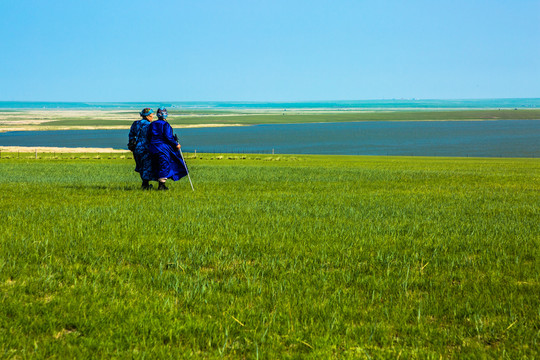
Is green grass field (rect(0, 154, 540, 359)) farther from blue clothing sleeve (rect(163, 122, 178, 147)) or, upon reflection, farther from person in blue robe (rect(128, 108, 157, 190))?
person in blue robe (rect(128, 108, 157, 190))

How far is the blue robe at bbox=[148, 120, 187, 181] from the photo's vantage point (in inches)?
683

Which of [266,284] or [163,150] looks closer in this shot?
[266,284]

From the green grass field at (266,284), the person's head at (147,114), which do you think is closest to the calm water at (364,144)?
the person's head at (147,114)

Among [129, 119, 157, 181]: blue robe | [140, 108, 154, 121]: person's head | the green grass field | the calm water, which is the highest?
[140, 108, 154, 121]: person's head

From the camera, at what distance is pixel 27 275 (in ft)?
22.2

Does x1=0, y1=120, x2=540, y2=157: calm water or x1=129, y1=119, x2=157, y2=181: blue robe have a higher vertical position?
x1=129, y1=119, x2=157, y2=181: blue robe

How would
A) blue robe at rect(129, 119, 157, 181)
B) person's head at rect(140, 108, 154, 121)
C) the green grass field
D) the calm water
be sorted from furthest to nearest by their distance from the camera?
the calm water < person's head at rect(140, 108, 154, 121) < blue robe at rect(129, 119, 157, 181) < the green grass field

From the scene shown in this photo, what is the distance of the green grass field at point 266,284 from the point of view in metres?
5.00

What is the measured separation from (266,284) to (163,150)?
1143cm

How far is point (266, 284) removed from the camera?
260 inches

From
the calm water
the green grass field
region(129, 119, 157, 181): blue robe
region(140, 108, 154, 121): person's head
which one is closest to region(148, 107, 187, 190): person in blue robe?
region(129, 119, 157, 181): blue robe

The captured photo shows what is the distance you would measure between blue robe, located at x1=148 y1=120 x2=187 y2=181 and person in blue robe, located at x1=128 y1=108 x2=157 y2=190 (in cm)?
20

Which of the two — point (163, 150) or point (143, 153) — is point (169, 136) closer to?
point (163, 150)

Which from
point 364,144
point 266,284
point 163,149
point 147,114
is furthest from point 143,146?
point 364,144
